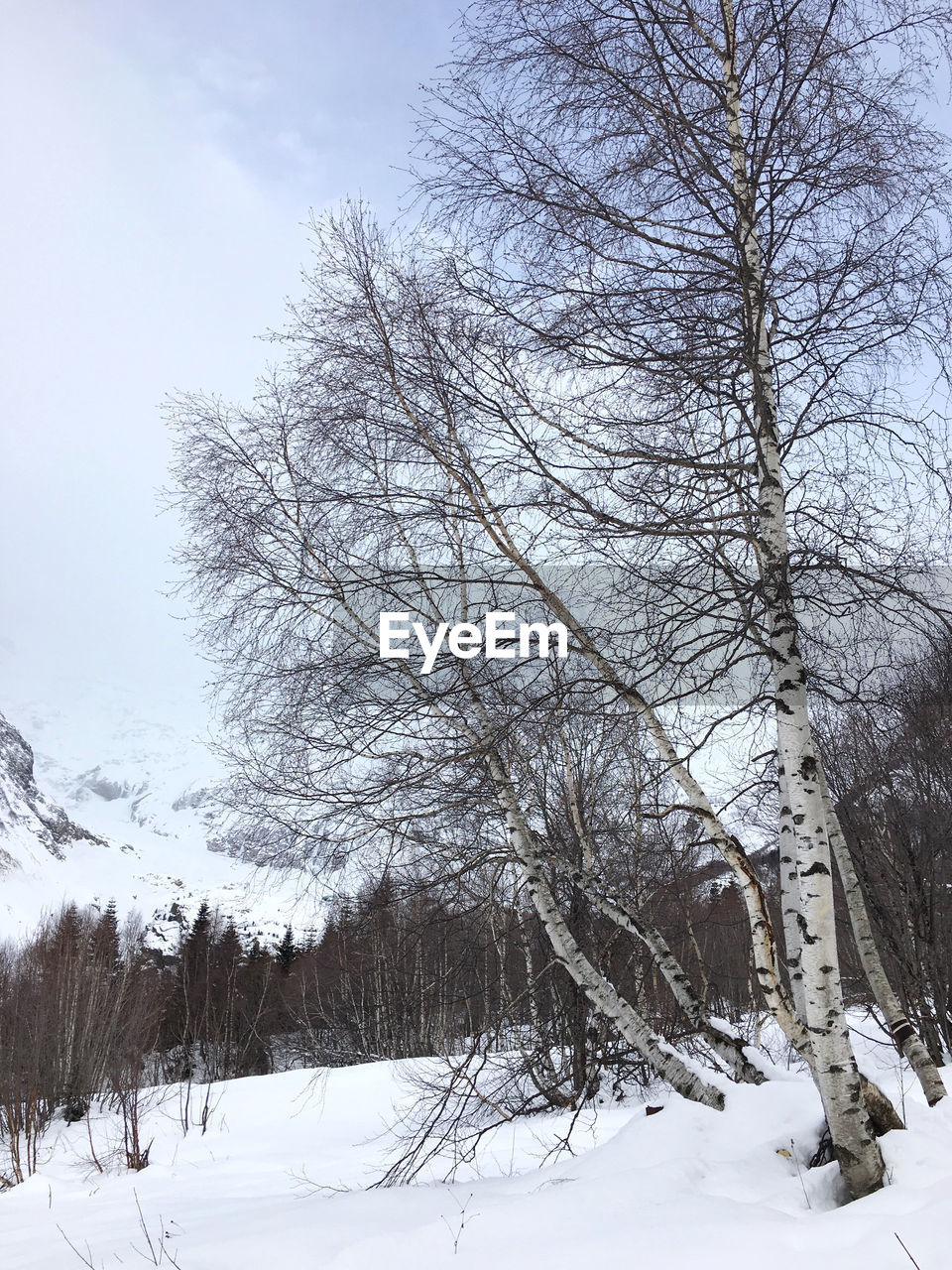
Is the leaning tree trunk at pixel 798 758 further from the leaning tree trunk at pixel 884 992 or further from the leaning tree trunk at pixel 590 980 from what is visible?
the leaning tree trunk at pixel 590 980

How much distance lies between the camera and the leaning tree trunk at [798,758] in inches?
128

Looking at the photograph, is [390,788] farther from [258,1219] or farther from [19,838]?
[19,838]

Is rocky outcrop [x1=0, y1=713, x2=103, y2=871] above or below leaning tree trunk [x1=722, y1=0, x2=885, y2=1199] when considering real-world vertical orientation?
above

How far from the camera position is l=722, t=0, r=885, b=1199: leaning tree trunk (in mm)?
3246

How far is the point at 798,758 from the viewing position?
11.5ft

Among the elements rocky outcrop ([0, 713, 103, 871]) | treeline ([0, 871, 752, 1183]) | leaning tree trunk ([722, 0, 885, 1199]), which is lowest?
treeline ([0, 871, 752, 1183])

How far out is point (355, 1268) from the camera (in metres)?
3.64

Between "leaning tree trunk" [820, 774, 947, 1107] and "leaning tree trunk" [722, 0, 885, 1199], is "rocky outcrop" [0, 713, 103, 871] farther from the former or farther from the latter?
"leaning tree trunk" [722, 0, 885, 1199]

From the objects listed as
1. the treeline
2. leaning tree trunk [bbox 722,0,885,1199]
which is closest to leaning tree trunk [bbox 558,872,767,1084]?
the treeline

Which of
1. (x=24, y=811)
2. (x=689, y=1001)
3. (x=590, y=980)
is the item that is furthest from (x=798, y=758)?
(x=24, y=811)

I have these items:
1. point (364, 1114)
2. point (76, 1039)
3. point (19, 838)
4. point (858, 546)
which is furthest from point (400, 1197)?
point (19, 838)

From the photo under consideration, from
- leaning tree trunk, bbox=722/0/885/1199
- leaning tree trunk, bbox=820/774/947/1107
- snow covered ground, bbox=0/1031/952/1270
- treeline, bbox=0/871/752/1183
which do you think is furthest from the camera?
treeline, bbox=0/871/752/1183

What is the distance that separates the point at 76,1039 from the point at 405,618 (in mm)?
23607

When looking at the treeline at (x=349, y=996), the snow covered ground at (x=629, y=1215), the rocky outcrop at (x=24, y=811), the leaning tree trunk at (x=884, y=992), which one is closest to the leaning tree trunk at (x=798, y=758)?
the snow covered ground at (x=629, y=1215)
